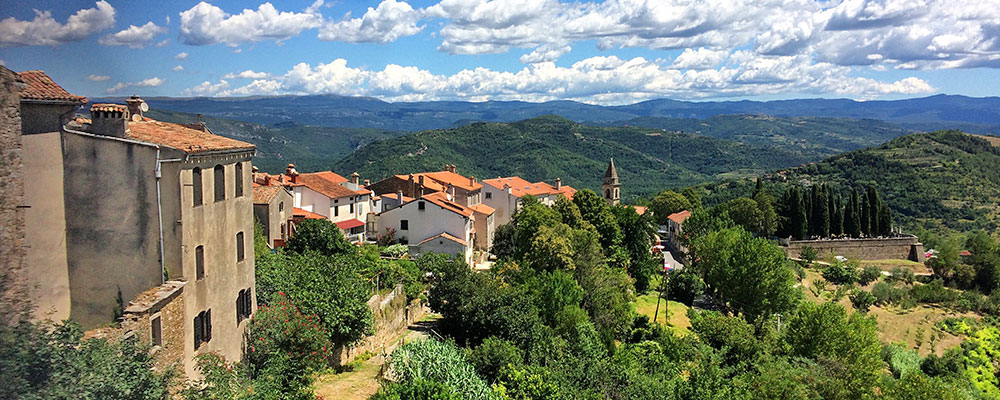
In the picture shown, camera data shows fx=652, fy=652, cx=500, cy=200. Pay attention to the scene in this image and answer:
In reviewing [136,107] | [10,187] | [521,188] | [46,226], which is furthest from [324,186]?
[10,187]

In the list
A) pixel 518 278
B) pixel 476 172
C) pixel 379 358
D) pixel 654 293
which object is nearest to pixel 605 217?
pixel 654 293

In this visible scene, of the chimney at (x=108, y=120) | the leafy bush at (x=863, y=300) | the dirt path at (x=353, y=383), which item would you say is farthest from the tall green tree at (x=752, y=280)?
the chimney at (x=108, y=120)

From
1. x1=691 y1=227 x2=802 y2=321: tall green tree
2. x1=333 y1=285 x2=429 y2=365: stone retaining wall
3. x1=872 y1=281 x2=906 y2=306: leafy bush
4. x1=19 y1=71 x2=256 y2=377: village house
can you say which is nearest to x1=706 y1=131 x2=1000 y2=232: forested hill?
x1=872 y1=281 x2=906 y2=306: leafy bush

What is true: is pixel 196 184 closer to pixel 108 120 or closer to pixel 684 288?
pixel 108 120

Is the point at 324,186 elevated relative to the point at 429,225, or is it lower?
elevated

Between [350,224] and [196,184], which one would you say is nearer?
[196,184]

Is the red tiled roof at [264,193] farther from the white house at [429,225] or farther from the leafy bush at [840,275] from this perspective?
the leafy bush at [840,275]

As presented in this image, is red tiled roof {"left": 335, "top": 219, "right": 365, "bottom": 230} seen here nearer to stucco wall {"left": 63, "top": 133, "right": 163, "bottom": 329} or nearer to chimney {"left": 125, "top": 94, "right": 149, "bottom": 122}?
chimney {"left": 125, "top": 94, "right": 149, "bottom": 122}
